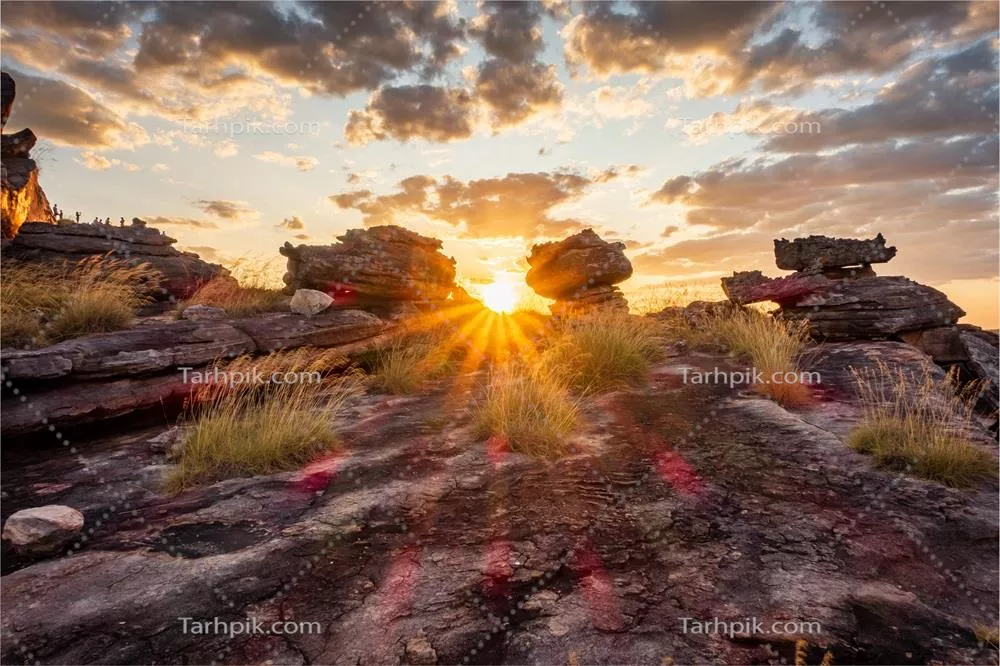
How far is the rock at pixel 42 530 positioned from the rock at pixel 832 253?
47.9 ft

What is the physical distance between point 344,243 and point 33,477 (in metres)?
8.76

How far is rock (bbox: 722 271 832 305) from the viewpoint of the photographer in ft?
39.5

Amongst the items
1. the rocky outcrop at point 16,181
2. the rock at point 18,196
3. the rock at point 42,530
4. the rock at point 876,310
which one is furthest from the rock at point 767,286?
the rocky outcrop at point 16,181

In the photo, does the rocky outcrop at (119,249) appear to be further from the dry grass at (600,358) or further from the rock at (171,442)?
the dry grass at (600,358)

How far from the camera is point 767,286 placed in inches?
513

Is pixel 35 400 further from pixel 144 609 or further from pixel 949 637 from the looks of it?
pixel 949 637

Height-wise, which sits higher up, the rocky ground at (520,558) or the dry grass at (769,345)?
the dry grass at (769,345)

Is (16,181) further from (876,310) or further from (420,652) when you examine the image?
(876,310)

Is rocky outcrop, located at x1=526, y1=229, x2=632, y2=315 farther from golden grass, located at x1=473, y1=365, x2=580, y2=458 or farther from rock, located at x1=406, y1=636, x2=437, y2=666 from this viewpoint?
rock, located at x1=406, y1=636, x2=437, y2=666

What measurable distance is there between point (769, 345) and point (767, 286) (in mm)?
4282

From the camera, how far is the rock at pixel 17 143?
14.1 m

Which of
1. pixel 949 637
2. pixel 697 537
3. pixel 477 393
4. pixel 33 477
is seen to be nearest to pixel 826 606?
pixel 949 637

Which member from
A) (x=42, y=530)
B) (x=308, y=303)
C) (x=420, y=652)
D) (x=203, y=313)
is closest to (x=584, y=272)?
(x=308, y=303)

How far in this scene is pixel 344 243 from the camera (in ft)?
44.8
